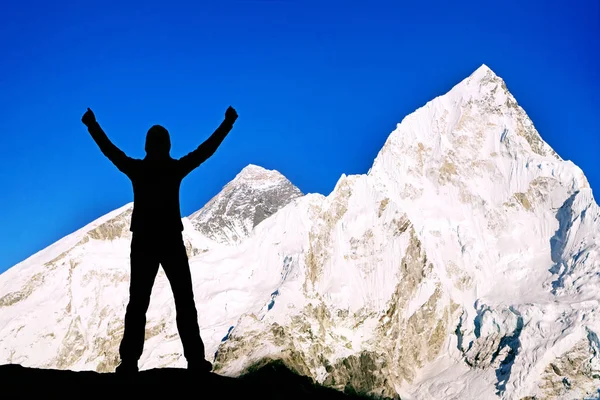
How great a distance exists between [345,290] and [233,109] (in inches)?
7076

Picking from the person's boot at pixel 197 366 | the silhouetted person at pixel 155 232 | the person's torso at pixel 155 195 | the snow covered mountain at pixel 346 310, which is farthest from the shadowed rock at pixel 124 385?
the snow covered mountain at pixel 346 310

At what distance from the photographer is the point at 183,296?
10586 millimetres

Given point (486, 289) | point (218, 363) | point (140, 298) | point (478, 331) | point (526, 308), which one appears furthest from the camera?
point (486, 289)

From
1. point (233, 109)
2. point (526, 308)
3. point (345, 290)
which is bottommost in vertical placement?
point (233, 109)

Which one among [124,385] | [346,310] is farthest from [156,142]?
[346,310]

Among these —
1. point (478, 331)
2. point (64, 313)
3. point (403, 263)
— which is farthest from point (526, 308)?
point (64, 313)

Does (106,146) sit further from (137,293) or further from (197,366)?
(197,366)

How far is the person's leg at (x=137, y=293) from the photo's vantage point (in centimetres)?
1040

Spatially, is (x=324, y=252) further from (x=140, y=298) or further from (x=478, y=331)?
(x=140, y=298)

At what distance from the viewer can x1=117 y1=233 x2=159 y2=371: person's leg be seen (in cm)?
1040

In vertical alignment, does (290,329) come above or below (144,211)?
above

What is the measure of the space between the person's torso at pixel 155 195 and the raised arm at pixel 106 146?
20cm

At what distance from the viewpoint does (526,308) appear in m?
164

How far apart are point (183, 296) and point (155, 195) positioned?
1.72 m
